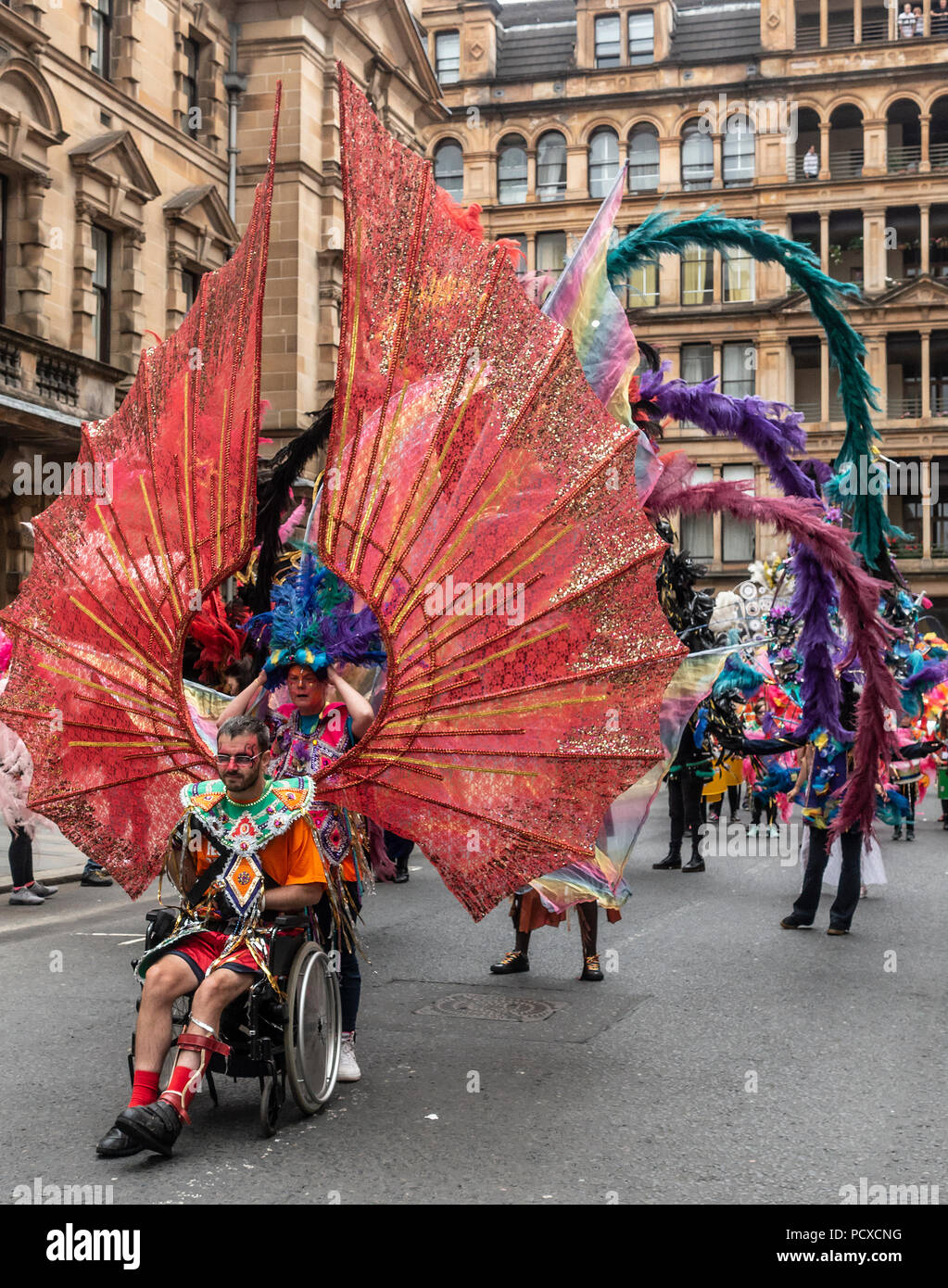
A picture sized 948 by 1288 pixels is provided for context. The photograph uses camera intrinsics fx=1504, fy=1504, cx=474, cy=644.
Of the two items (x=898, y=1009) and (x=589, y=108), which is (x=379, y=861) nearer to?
(x=898, y=1009)

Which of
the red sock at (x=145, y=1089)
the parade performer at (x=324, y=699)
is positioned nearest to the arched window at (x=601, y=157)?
the parade performer at (x=324, y=699)

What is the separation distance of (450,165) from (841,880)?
45.2 meters

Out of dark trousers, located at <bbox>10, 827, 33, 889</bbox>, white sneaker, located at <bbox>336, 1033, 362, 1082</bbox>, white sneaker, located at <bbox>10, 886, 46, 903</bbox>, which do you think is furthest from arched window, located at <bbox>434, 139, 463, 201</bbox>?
white sneaker, located at <bbox>336, 1033, 362, 1082</bbox>

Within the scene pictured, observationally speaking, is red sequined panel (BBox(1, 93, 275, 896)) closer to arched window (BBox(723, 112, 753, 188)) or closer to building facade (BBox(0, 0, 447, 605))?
building facade (BBox(0, 0, 447, 605))

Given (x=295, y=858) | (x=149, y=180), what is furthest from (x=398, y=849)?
(x=149, y=180)

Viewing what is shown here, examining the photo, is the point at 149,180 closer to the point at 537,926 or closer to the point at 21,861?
the point at 21,861

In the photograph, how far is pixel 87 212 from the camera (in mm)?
22797

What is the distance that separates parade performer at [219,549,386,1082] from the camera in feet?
19.5

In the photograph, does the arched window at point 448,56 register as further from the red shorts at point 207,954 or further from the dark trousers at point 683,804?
the red shorts at point 207,954

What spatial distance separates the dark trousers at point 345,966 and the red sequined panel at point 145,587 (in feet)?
2.26

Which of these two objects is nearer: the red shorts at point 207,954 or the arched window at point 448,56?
the red shorts at point 207,954

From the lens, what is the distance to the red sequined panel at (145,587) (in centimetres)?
585

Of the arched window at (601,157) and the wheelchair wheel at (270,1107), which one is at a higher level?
the arched window at (601,157)

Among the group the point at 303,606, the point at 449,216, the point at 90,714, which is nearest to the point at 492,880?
the point at 303,606
